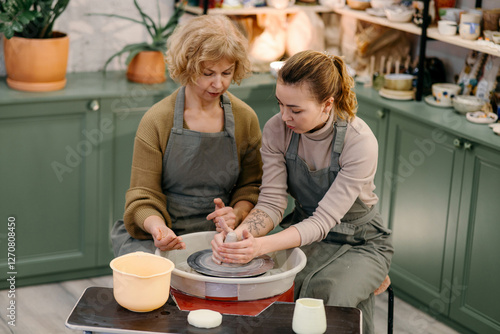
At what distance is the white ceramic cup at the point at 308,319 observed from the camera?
1.83 m

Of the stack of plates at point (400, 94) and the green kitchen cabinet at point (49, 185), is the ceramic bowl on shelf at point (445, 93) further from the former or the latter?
the green kitchen cabinet at point (49, 185)

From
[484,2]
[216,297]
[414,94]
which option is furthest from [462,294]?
[216,297]

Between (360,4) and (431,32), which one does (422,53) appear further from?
(360,4)

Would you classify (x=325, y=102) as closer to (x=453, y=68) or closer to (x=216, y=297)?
(x=216, y=297)

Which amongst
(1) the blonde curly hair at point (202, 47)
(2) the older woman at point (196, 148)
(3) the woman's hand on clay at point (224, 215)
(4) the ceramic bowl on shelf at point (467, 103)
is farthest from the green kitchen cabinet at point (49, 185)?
(4) the ceramic bowl on shelf at point (467, 103)

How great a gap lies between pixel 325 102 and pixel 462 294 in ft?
4.88

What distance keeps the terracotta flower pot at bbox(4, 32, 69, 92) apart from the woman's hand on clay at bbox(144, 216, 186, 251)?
1.37m

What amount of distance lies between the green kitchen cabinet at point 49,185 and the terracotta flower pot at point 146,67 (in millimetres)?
328

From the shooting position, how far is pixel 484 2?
355 cm

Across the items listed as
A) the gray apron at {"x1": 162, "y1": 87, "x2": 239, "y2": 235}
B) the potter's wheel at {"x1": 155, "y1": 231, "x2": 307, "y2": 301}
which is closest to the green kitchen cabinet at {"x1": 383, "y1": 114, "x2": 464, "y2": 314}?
the gray apron at {"x1": 162, "y1": 87, "x2": 239, "y2": 235}

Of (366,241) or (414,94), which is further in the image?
(414,94)

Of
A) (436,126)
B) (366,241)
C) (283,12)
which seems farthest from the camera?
(283,12)

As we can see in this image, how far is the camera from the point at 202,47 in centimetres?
236

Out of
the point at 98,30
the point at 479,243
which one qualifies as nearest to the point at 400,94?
the point at 479,243
